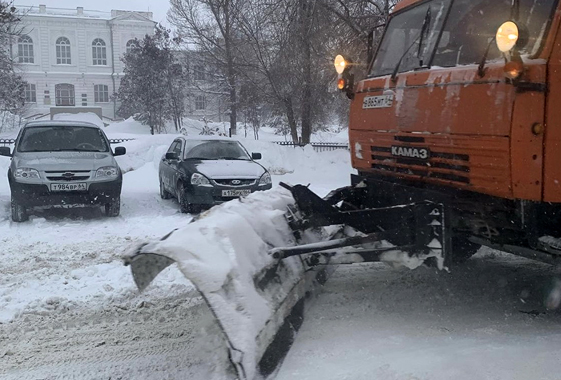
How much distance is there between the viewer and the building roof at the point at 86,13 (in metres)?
61.9

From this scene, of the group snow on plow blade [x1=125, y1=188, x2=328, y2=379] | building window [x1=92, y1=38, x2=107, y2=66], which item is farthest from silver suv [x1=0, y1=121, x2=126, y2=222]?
building window [x1=92, y1=38, x2=107, y2=66]

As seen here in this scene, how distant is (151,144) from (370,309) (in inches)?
799

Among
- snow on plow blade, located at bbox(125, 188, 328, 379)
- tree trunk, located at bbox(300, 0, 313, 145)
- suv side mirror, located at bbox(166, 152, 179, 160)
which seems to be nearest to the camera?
snow on plow blade, located at bbox(125, 188, 328, 379)

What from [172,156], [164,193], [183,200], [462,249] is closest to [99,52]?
[164,193]

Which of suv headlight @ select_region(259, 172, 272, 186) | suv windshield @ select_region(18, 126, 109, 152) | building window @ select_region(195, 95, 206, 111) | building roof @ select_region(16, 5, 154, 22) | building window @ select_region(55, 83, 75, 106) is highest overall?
building roof @ select_region(16, 5, 154, 22)

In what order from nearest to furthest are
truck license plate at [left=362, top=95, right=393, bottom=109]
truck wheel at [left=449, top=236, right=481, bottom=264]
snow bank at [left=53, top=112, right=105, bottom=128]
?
truck license plate at [left=362, top=95, right=393, bottom=109]
truck wheel at [left=449, top=236, right=481, bottom=264]
snow bank at [left=53, top=112, right=105, bottom=128]

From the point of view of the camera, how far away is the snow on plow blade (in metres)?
3.39

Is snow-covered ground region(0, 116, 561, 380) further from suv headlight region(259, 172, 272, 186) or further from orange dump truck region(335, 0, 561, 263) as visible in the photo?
suv headlight region(259, 172, 272, 186)

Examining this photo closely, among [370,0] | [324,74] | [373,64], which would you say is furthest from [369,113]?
[324,74]

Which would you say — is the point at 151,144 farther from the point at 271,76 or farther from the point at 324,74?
the point at 324,74

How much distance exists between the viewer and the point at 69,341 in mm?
4484

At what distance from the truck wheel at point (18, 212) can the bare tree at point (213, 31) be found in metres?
15.9

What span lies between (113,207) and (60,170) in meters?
1.14

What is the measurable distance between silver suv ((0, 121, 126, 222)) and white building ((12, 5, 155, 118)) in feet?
179
